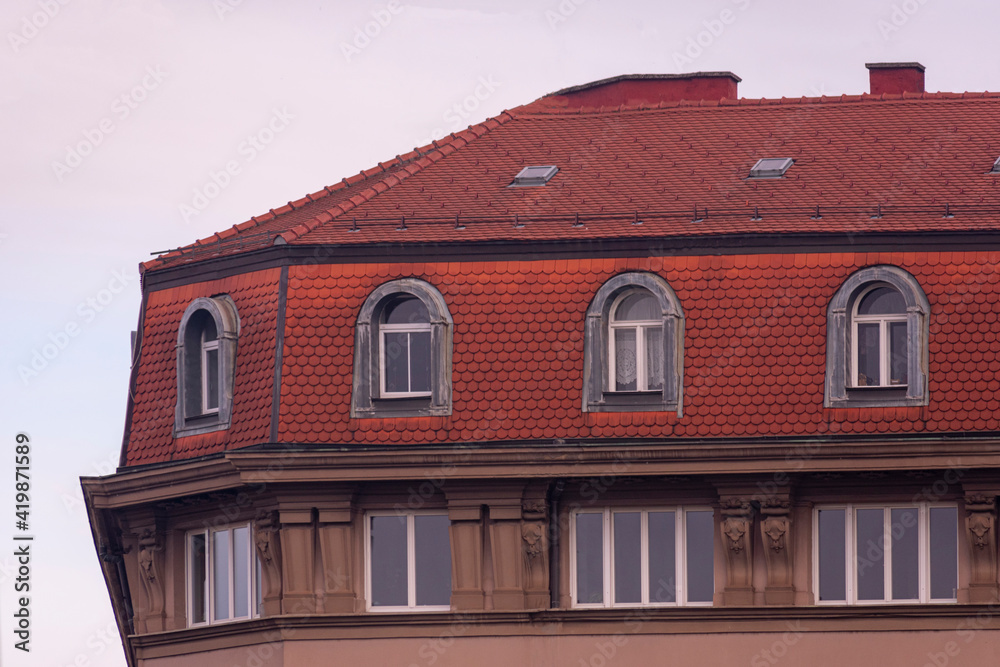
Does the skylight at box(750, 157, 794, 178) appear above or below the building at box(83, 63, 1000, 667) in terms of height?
above

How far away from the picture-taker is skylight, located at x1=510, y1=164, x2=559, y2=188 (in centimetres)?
4900

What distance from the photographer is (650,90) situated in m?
53.4

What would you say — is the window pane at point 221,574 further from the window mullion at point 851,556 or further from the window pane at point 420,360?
the window mullion at point 851,556

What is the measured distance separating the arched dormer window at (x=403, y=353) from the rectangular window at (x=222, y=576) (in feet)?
11.5

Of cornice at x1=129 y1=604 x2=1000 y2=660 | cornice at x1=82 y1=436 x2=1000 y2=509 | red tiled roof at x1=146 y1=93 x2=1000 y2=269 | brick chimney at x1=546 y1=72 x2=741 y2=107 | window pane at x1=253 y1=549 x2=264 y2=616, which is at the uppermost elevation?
brick chimney at x1=546 y1=72 x2=741 y2=107

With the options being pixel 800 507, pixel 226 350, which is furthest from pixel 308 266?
pixel 800 507

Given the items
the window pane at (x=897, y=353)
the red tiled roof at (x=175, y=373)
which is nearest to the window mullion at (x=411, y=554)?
the red tiled roof at (x=175, y=373)

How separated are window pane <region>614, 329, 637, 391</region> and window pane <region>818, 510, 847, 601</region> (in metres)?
3.80

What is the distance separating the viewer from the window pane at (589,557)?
45469 mm

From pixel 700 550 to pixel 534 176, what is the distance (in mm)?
7856

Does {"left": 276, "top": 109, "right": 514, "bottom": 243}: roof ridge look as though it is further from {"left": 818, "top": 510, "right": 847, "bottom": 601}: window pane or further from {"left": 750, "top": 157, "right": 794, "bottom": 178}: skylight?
{"left": 818, "top": 510, "right": 847, "bottom": 601}: window pane

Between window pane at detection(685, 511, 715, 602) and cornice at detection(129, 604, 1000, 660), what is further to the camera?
window pane at detection(685, 511, 715, 602)

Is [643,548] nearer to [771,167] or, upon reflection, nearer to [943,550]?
[943,550]

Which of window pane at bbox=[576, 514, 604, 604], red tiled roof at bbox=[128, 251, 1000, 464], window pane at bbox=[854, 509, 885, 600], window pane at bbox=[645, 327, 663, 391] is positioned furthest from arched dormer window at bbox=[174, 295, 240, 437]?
window pane at bbox=[854, 509, 885, 600]
